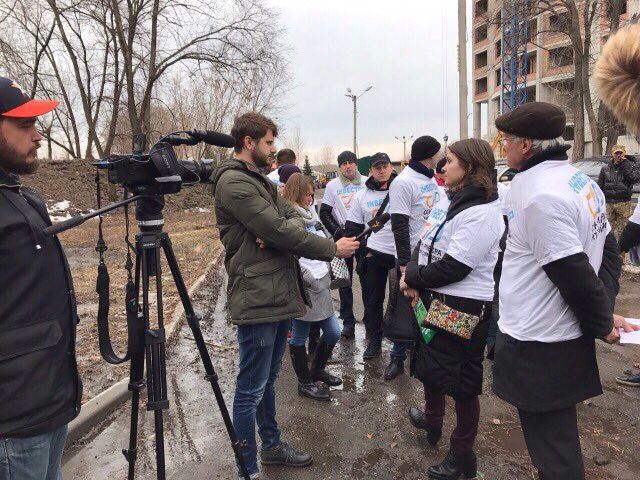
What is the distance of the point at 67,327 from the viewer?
1.68 meters

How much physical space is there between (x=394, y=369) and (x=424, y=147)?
1.93m

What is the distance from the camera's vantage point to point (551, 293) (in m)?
1.93

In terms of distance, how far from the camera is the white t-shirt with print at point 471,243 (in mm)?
2514

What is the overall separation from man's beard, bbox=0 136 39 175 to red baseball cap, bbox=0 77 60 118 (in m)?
0.10

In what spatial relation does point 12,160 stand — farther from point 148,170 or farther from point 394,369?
point 394,369

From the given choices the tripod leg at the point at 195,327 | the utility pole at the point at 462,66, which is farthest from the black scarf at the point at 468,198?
the utility pole at the point at 462,66

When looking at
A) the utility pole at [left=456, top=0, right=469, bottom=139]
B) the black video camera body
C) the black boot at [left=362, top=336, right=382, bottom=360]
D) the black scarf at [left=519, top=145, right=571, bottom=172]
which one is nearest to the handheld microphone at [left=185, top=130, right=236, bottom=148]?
the black video camera body

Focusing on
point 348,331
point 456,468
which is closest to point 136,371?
point 456,468

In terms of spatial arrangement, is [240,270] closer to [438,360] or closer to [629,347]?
[438,360]

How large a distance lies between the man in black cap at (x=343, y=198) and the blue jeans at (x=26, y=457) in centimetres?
385

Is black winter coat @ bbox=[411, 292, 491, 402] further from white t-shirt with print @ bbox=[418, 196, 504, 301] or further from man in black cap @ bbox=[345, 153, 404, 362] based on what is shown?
man in black cap @ bbox=[345, 153, 404, 362]

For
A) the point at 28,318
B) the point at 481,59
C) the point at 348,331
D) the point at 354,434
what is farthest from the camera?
→ the point at 481,59

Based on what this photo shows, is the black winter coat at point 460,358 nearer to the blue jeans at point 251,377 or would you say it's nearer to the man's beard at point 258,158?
the blue jeans at point 251,377

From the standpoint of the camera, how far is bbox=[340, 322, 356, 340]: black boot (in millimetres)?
5121
